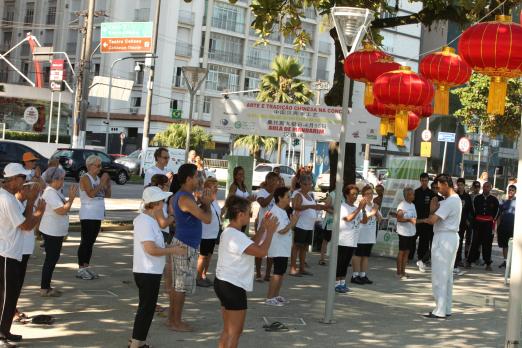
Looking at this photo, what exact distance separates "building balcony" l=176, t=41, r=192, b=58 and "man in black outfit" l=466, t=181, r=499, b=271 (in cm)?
4826

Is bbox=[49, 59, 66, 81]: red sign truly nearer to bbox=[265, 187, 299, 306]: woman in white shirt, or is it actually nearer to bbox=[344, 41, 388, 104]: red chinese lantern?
bbox=[265, 187, 299, 306]: woman in white shirt

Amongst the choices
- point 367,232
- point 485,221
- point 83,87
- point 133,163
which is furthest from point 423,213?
point 133,163

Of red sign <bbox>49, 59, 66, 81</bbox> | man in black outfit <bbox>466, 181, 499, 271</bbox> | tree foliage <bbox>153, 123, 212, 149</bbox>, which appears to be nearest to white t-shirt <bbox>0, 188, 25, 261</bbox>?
man in black outfit <bbox>466, 181, 499, 271</bbox>

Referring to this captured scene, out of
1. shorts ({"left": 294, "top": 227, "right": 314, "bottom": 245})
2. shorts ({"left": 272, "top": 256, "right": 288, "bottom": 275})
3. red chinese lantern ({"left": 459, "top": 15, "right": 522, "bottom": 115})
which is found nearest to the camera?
red chinese lantern ({"left": 459, "top": 15, "right": 522, "bottom": 115})

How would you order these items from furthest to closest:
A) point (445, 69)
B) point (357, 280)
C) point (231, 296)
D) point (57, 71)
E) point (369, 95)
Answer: point (57, 71) < point (357, 280) < point (369, 95) < point (445, 69) < point (231, 296)

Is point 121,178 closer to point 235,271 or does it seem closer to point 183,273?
point 183,273

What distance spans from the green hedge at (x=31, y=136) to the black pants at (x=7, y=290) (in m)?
34.2

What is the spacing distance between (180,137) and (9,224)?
4648 centimetres

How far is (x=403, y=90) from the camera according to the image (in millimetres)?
8320

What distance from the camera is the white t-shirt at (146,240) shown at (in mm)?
6906

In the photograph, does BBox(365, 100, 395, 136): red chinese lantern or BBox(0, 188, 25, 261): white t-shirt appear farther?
BBox(365, 100, 395, 136): red chinese lantern

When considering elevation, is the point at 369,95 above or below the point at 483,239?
above

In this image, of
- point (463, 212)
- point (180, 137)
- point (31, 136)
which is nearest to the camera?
point (463, 212)

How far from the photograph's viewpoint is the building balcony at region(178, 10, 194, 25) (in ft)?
203
